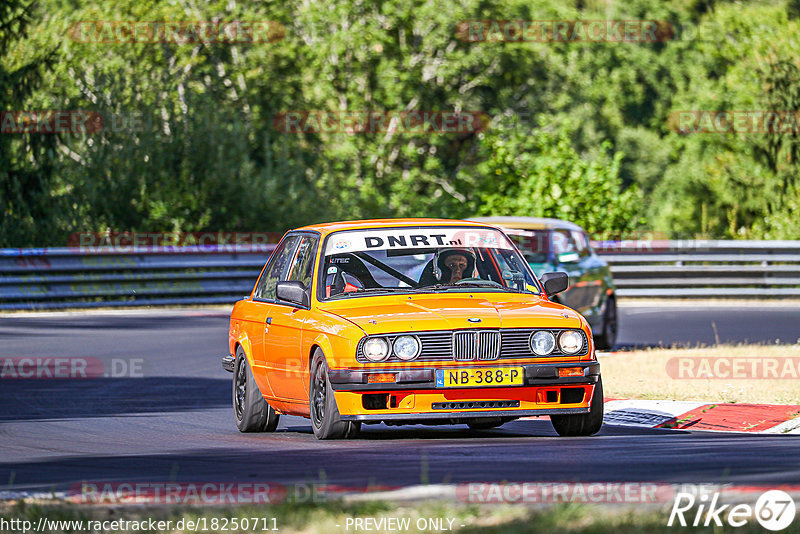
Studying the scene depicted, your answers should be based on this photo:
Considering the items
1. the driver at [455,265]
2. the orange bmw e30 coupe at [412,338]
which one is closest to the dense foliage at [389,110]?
the orange bmw e30 coupe at [412,338]

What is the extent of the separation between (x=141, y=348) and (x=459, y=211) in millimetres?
19330

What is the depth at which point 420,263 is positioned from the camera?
1152cm

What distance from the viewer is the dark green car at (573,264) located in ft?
63.2

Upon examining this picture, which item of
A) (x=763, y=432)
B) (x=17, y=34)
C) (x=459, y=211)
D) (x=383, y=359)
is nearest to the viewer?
(x=383, y=359)

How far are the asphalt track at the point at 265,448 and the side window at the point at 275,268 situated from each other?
1129 mm

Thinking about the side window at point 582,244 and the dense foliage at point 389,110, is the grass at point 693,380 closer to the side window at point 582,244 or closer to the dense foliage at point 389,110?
the side window at point 582,244

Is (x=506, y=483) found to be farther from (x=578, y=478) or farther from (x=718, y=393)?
(x=718, y=393)

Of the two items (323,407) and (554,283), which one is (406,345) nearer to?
(323,407)

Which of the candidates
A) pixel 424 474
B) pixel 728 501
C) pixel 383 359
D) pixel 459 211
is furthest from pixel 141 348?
pixel 459 211

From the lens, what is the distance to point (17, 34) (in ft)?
109

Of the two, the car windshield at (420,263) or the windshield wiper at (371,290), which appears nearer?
the windshield wiper at (371,290)

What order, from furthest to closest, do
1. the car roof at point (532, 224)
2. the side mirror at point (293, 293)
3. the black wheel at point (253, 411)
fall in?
1. the car roof at point (532, 224)
2. the black wheel at point (253, 411)
3. the side mirror at point (293, 293)

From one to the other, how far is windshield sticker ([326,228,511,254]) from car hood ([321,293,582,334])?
65 centimetres

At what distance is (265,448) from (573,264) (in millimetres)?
10150
